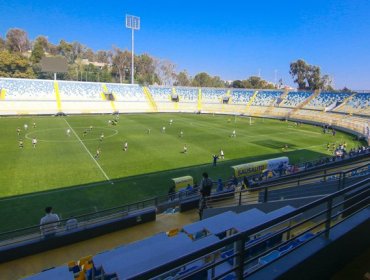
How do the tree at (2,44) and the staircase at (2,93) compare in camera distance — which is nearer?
the staircase at (2,93)

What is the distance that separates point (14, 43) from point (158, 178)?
108 metres

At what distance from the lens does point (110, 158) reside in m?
28.1

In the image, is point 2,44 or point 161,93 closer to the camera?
point 161,93

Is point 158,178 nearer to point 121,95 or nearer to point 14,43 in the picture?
point 121,95

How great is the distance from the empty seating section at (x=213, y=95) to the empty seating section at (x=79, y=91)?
86.2ft

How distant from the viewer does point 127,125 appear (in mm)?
47406

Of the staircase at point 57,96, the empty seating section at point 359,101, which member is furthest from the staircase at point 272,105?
the staircase at point 57,96

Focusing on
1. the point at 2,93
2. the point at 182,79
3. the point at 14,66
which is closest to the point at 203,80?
the point at 182,79

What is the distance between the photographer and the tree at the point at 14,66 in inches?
2962

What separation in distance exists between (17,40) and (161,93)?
64918 millimetres

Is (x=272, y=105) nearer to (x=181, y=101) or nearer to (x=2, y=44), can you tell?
(x=181, y=101)

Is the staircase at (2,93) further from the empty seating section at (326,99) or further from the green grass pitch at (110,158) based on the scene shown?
the empty seating section at (326,99)

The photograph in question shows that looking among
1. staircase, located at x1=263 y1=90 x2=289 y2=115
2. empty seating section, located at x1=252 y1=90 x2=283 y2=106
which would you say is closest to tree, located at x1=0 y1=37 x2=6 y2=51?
empty seating section, located at x1=252 y1=90 x2=283 y2=106

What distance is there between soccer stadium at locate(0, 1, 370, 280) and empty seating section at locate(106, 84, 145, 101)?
0.28 m
